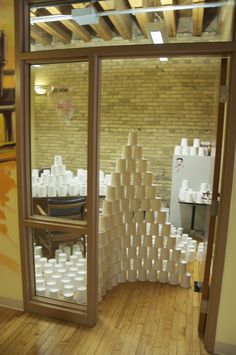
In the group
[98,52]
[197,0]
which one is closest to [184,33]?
[197,0]

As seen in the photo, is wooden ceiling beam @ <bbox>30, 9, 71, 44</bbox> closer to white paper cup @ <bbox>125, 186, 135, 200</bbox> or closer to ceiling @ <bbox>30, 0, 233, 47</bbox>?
ceiling @ <bbox>30, 0, 233, 47</bbox>

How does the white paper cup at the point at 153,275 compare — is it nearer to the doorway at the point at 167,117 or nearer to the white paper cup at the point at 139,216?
the white paper cup at the point at 139,216

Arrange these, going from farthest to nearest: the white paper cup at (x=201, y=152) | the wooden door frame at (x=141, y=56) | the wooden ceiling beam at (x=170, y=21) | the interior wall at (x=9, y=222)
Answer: the white paper cup at (x=201, y=152) → the wooden ceiling beam at (x=170, y=21) → the interior wall at (x=9, y=222) → the wooden door frame at (x=141, y=56)

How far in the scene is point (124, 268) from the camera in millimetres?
3238

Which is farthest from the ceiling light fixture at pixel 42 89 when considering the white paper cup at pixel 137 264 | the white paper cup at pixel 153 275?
the white paper cup at pixel 153 275

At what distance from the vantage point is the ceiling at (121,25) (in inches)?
92.0

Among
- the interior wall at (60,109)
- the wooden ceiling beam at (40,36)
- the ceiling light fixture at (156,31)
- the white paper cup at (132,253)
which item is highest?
the ceiling light fixture at (156,31)

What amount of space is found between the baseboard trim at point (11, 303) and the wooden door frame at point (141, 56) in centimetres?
74

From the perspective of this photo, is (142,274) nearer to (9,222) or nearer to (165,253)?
(165,253)

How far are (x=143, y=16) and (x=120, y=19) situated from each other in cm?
37

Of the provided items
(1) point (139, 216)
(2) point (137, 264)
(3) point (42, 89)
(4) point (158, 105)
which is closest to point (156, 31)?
(3) point (42, 89)

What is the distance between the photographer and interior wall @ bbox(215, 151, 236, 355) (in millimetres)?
2039

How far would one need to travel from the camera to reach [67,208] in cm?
285

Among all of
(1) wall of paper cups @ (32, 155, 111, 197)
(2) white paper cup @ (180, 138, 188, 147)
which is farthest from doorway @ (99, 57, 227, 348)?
(1) wall of paper cups @ (32, 155, 111, 197)
